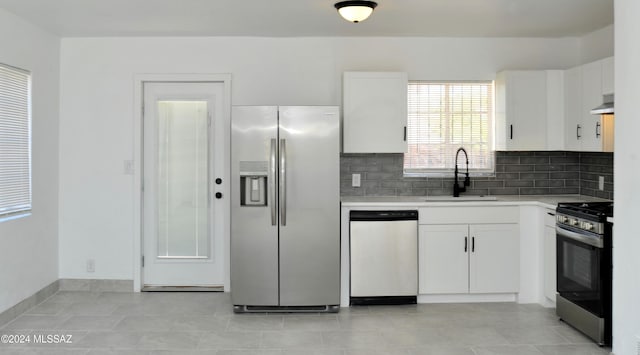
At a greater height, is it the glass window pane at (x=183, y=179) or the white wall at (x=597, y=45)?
the white wall at (x=597, y=45)

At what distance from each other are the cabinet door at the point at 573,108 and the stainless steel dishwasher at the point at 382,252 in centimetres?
158

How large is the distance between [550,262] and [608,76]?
5.12 ft

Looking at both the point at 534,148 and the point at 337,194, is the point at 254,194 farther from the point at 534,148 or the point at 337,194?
the point at 534,148

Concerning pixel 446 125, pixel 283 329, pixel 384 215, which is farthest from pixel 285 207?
pixel 446 125

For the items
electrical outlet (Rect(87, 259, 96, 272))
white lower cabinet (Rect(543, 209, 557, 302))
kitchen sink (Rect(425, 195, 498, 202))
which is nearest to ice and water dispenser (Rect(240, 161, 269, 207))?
kitchen sink (Rect(425, 195, 498, 202))

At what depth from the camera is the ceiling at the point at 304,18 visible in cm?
408

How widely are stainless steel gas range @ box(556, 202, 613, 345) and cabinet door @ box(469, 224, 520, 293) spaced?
525mm

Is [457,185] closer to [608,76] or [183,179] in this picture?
[608,76]

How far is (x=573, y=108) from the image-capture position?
4887 millimetres

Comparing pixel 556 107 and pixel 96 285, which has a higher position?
pixel 556 107

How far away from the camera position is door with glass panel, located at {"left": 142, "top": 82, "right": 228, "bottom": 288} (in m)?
5.26

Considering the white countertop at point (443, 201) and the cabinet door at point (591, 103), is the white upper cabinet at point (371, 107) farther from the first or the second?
the cabinet door at point (591, 103)

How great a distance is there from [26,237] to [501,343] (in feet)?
12.5

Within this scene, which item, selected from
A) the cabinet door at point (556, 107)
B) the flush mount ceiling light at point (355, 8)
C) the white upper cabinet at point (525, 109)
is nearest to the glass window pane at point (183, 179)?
the flush mount ceiling light at point (355, 8)
